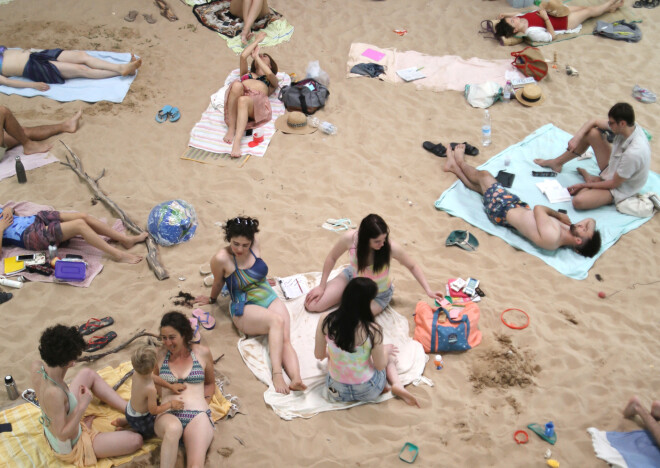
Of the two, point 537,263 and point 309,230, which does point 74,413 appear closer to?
point 309,230

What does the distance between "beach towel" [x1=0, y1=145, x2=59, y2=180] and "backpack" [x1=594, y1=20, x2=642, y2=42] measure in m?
8.80

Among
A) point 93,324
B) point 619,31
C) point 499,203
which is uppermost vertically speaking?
point 619,31

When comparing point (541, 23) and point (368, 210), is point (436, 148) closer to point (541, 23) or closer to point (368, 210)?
point (368, 210)

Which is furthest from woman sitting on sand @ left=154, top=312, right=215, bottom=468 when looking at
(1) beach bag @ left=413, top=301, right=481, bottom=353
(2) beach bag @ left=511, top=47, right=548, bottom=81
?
(2) beach bag @ left=511, top=47, right=548, bottom=81

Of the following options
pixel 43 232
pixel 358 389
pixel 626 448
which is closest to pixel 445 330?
pixel 358 389

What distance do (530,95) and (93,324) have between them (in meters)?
6.57

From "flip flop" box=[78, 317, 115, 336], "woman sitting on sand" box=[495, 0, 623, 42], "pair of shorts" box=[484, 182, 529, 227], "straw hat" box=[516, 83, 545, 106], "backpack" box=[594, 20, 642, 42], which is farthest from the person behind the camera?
"backpack" box=[594, 20, 642, 42]

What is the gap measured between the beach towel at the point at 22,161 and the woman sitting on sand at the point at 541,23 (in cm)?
720

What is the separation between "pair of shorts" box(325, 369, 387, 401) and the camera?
4797 millimetres

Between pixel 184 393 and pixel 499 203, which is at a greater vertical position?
pixel 499 203

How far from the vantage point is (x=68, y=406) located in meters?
4.21

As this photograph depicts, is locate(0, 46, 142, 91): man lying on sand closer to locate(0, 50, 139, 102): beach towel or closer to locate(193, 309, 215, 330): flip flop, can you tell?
locate(0, 50, 139, 102): beach towel

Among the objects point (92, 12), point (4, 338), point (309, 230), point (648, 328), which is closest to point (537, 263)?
point (648, 328)

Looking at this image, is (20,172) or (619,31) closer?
(20,172)
